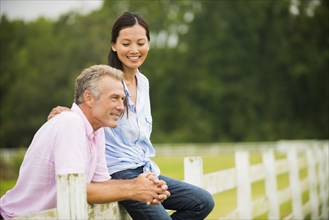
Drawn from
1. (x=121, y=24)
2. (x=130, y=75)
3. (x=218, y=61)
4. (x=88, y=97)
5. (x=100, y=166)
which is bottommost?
(x=100, y=166)

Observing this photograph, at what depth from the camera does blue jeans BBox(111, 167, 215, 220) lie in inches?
146

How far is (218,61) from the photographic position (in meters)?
52.3

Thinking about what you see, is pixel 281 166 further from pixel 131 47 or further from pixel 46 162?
pixel 46 162

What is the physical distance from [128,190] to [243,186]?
9.99ft

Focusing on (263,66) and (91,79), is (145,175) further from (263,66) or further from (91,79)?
(263,66)

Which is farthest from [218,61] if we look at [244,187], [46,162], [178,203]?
[46,162]

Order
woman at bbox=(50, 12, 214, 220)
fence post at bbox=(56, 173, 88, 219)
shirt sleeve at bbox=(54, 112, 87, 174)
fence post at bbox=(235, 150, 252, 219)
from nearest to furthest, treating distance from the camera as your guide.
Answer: fence post at bbox=(56, 173, 88, 219)
shirt sleeve at bbox=(54, 112, 87, 174)
woman at bbox=(50, 12, 214, 220)
fence post at bbox=(235, 150, 252, 219)

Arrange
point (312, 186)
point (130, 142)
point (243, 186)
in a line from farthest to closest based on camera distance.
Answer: point (312, 186)
point (243, 186)
point (130, 142)

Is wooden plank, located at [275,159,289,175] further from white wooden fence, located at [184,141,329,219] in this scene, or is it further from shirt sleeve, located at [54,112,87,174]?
shirt sleeve, located at [54,112,87,174]

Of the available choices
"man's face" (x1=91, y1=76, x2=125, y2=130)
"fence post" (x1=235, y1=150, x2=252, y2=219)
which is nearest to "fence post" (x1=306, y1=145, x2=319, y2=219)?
"fence post" (x1=235, y1=150, x2=252, y2=219)

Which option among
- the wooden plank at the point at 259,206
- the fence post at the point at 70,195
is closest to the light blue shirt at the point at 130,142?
the fence post at the point at 70,195

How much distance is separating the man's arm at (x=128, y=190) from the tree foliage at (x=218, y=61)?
153 ft

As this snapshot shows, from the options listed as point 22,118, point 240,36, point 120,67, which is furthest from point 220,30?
point 120,67

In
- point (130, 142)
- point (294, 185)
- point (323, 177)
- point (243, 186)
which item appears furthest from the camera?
point (323, 177)
